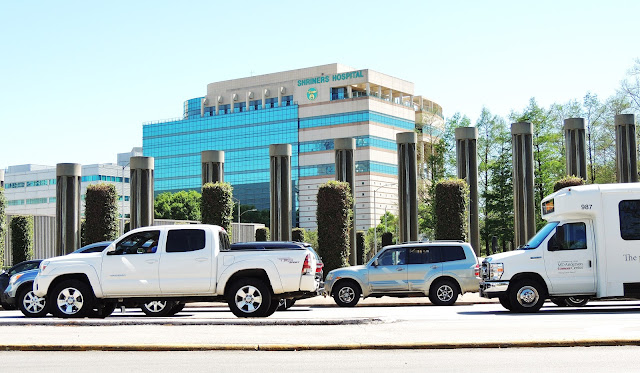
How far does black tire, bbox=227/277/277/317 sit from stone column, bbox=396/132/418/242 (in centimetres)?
2321

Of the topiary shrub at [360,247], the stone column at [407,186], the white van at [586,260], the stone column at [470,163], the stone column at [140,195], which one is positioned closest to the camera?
the white van at [586,260]

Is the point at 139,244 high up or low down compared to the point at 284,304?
up

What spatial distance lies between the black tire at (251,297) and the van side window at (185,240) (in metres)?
1.25

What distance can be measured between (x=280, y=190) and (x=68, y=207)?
34.8 ft

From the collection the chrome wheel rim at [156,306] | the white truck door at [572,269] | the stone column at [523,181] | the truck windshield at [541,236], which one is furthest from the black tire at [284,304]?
the stone column at [523,181]

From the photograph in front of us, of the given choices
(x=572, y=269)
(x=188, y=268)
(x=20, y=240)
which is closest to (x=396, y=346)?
(x=188, y=268)

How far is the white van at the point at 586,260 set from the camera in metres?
18.5

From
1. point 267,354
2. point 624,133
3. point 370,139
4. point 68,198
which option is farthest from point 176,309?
point 370,139

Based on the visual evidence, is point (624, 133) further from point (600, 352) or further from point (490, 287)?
point (600, 352)

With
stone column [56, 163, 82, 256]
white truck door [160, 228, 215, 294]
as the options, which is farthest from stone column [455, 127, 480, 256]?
white truck door [160, 228, 215, 294]

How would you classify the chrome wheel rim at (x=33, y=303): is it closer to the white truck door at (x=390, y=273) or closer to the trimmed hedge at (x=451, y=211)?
the white truck door at (x=390, y=273)

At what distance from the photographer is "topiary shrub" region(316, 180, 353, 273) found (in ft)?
107

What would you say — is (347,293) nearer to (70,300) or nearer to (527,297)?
(527,297)

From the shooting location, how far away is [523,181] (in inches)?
1608
